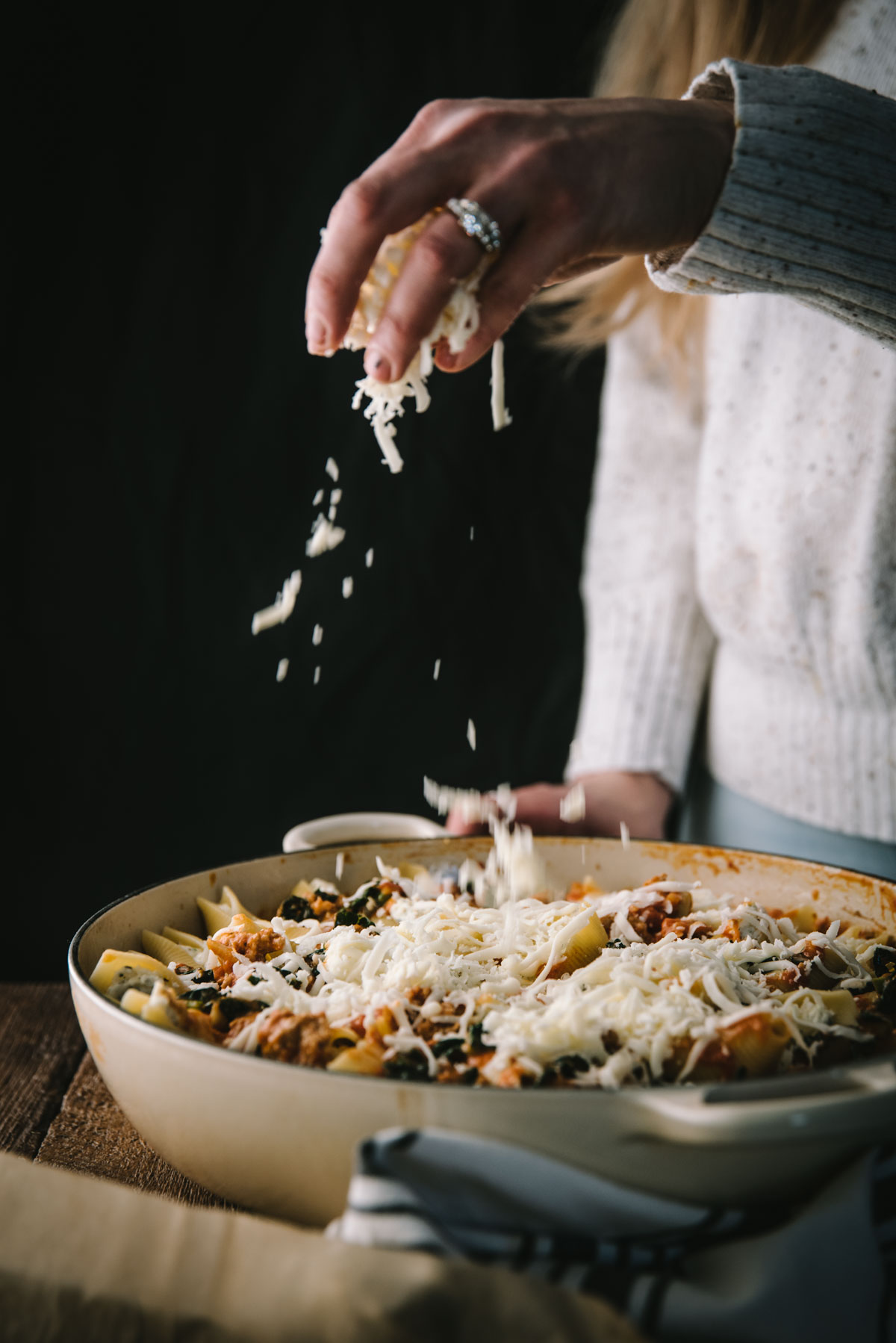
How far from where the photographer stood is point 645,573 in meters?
2.14

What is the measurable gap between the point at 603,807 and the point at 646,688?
0.31 meters

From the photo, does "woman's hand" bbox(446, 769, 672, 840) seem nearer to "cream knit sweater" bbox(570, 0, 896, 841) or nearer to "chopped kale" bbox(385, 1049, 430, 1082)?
"cream knit sweater" bbox(570, 0, 896, 841)

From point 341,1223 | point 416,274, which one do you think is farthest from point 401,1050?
point 416,274

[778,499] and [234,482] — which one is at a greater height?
[778,499]

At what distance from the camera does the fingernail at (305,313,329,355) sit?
35.2 inches

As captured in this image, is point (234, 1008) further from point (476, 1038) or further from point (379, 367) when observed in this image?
point (379, 367)

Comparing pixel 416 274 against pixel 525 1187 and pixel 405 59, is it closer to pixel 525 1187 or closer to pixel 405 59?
pixel 525 1187

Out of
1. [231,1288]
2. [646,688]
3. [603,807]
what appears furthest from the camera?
[646,688]

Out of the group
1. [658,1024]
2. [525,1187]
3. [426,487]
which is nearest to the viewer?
[525,1187]

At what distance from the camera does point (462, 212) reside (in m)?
0.87

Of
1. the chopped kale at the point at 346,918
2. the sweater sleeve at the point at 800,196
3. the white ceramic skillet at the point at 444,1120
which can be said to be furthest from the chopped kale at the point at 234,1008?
the sweater sleeve at the point at 800,196

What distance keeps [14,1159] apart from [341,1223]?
0.76 ft

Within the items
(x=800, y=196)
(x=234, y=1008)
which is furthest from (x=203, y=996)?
(x=800, y=196)

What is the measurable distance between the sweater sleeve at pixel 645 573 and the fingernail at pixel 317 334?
1.25 meters
